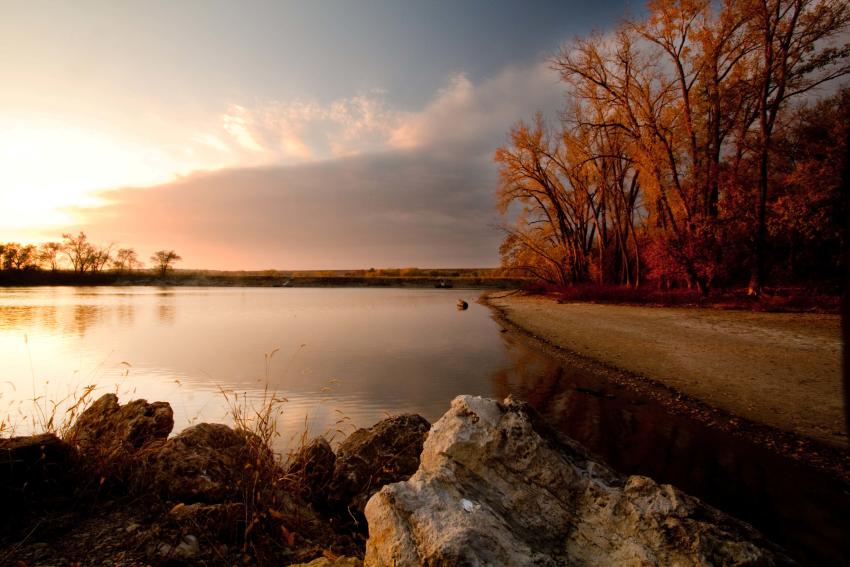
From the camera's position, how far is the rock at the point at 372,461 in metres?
3.60

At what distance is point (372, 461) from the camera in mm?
3811

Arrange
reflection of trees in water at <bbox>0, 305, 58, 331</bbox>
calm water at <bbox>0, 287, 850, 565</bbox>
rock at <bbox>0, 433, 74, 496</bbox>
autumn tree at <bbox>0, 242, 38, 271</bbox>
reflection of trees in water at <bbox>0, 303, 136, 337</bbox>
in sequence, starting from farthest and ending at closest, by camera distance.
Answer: autumn tree at <bbox>0, 242, 38, 271</bbox>
reflection of trees in water at <bbox>0, 305, 58, 331</bbox>
reflection of trees in water at <bbox>0, 303, 136, 337</bbox>
calm water at <bbox>0, 287, 850, 565</bbox>
rock at <bbox>0, 433, 74, 496</bbox>

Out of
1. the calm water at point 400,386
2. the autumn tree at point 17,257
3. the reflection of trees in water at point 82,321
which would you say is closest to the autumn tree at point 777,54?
the calm water at point 400,386

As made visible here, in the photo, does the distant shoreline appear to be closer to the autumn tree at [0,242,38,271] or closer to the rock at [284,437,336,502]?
the autumn tree at [0,242,38,271]

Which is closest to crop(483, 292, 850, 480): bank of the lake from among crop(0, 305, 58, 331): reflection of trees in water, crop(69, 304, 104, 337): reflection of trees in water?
crop(69, 304, 104, 337): reflection of trees in water

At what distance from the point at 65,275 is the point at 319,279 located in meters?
44.7

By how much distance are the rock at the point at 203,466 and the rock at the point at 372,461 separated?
2.26 feet

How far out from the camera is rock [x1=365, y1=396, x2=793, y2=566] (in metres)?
1.70

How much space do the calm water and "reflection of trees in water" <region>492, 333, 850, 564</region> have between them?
17mm

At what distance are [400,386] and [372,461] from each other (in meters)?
5.13

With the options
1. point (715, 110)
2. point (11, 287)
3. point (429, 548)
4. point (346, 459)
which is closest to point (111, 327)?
point (346, 459)

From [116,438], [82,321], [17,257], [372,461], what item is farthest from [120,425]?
[17,257]

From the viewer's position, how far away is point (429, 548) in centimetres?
166

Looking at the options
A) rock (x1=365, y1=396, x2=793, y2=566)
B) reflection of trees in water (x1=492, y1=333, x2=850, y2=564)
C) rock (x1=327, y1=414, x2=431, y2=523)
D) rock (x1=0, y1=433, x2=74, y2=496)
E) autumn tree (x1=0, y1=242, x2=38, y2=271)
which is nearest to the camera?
rock (x1=365, y1=396, x2=793, y2=566)
